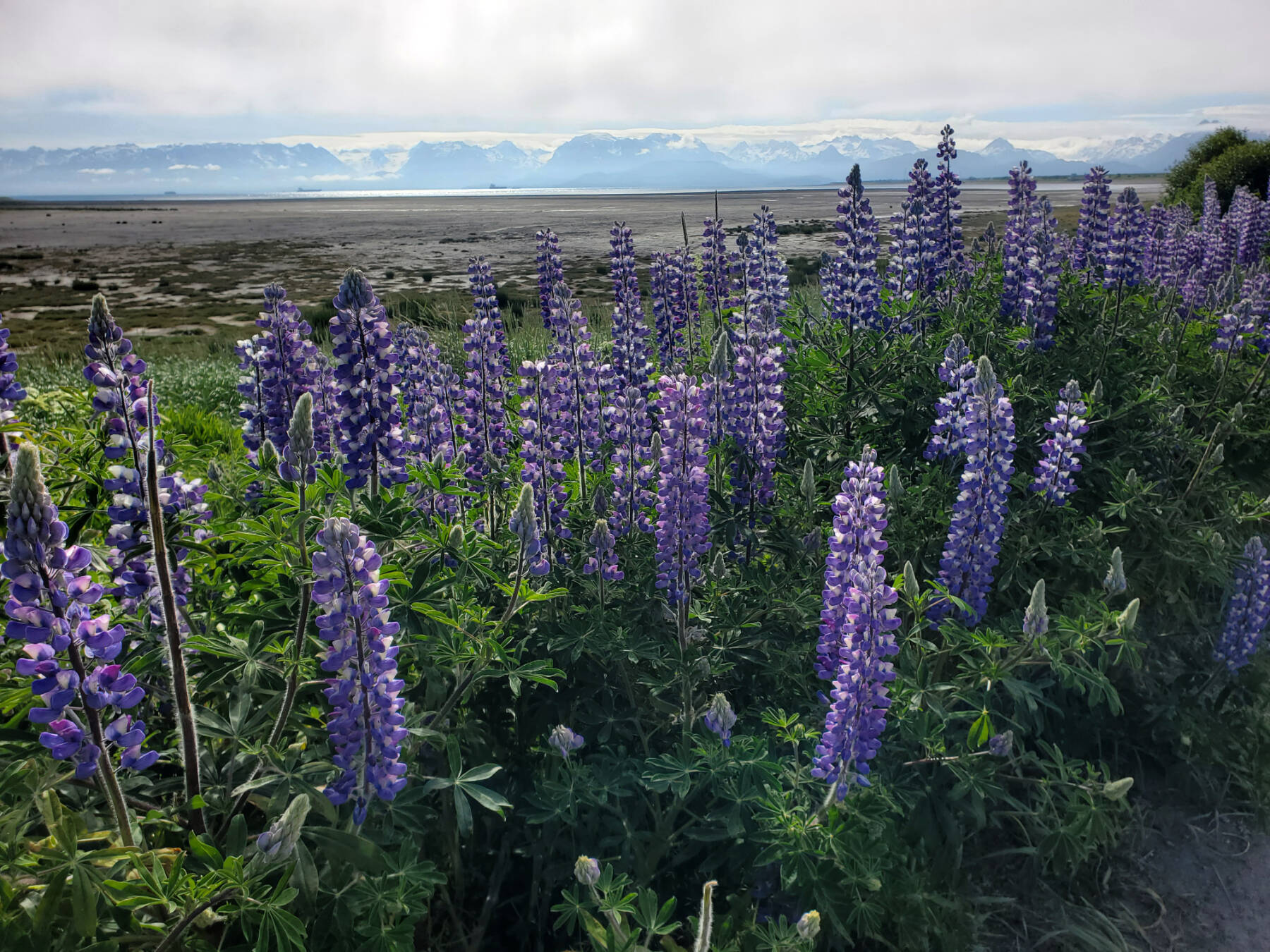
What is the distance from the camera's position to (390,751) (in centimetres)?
202

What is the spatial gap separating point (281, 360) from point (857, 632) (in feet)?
8.24

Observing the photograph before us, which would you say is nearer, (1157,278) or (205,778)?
(205,778)

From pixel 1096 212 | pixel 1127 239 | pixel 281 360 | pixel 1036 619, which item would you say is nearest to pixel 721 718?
pixel 1036 619

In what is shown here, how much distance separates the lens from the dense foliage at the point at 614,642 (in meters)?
1.91

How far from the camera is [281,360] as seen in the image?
11.1 feet

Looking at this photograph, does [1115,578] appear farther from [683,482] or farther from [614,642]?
[614,642]

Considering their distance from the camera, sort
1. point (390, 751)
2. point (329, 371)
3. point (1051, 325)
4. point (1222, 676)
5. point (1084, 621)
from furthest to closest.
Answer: point (1051, 325) < point (1222, 676) < point (329, 371) < point (1084, 621) < point (390, 751)

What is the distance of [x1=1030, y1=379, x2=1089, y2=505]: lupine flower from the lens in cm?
364

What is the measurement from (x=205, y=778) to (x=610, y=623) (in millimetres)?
1424

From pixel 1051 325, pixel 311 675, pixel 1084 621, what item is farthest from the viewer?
pixel 1051 325

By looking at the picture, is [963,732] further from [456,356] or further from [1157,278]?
[1157,278]

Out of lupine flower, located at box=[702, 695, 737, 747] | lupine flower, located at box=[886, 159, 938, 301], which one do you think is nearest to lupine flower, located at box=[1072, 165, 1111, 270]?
lupine flower, located at box=[886, 159, 938, 301]

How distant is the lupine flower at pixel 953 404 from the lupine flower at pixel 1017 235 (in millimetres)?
1788

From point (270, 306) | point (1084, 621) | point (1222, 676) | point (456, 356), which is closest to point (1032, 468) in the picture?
point (1222, 676)
